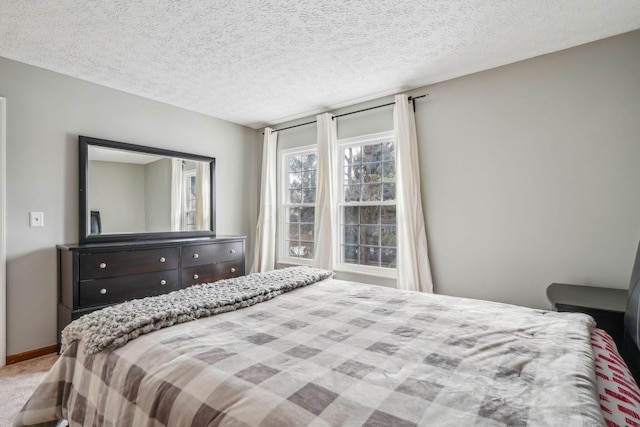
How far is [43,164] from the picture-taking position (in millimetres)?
2615

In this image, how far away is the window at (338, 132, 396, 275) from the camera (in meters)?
3.26

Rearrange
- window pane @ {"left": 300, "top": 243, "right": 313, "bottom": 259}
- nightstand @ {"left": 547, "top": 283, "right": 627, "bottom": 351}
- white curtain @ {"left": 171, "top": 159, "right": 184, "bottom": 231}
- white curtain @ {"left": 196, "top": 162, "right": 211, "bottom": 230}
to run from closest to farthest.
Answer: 1. nightstand @ {"left": 547, "top": 283, "right": 627, "bottom": 351}
2. white curtain @ {"left": 171, "top": 159, "right": 184, "bottom": 231}
3. white curtain @ {"left": 196, "top": 162, "right": 211, "bottom": 230}
4. window pane @ {"left": 300, "top": 243, "right": 313, "bottom": 259}

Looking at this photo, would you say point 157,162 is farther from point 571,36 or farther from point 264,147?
point 571,36

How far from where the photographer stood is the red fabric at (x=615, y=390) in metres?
0.76

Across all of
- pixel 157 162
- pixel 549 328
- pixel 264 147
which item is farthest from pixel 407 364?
pixel 264 147

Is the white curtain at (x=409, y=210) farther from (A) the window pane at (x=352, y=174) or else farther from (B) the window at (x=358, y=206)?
(A) the window pane at (x=352, y=174)

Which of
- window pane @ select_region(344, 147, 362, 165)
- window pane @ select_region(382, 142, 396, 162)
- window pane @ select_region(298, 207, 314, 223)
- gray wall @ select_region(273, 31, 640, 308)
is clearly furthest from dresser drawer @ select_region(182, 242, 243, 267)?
gray wall @ select_region(273, 31, 640, 308)

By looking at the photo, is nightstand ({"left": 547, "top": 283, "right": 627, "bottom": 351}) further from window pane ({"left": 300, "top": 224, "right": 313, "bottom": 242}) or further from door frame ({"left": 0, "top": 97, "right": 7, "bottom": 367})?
door frame ({"left": 0, "top": 97, "right": 7, "bottom": 367})

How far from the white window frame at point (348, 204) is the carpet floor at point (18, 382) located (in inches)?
107

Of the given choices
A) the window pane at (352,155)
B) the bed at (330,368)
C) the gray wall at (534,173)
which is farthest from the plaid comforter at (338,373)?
the window pane at (352,155)

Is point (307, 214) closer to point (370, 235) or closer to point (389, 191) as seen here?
point (370, 235)

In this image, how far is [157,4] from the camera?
1836 millimetres

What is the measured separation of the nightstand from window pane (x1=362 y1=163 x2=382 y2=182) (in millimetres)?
1850

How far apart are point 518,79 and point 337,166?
191 centimetres
